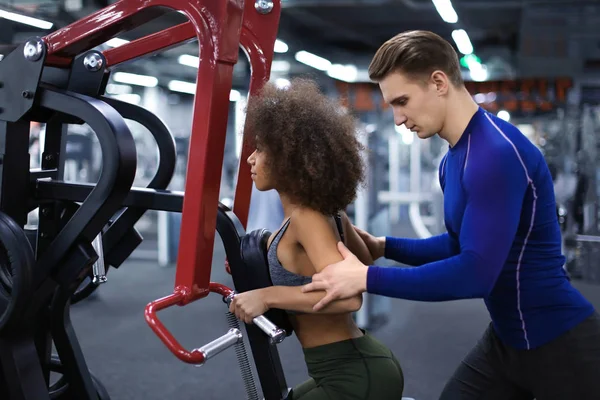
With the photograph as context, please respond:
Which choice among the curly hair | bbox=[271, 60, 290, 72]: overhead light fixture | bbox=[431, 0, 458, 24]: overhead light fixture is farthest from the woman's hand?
bbox=[271, 60, 290, 72]: overhead light fixture

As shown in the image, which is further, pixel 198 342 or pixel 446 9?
pixel 446 9

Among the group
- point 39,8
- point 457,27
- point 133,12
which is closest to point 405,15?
point 457,27

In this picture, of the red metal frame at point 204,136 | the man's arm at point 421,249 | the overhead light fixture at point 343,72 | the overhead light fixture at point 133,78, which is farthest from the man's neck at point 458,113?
the overhead light fixture at point 133,78

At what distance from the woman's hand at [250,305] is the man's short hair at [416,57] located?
61 cm

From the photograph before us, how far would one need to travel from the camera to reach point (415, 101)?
1.51 m

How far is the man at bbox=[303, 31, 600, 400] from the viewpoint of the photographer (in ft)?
4.51

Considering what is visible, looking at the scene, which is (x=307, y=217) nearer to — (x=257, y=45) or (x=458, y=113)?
(x=458, y=113)

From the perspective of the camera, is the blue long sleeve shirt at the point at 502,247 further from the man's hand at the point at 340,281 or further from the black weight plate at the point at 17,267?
the black weight plate at the point at 17,267

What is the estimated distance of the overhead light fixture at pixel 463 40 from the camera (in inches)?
381

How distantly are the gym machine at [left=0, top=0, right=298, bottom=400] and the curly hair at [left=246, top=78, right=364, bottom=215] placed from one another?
4.5 inches

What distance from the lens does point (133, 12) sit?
1.67 meters

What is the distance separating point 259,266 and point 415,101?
0.57m

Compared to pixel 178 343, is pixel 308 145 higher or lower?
higher

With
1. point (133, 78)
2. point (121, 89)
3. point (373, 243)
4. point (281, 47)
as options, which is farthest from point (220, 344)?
point (121, 89)
